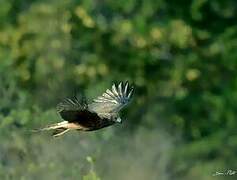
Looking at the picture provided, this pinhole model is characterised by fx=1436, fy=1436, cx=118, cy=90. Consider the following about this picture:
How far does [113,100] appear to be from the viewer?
7426 millimetres

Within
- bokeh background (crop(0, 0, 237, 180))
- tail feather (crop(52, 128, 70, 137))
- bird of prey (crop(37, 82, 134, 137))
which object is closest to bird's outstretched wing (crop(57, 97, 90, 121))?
bird of prey (crop(37, 82, 134, 137))

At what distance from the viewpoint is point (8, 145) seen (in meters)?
9.92

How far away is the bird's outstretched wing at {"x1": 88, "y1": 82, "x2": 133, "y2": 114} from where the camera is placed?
7156 mm

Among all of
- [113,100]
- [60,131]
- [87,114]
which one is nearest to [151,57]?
[113,100]

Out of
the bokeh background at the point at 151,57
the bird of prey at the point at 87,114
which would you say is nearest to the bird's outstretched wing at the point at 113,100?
the bird of prey at the point at 87,114

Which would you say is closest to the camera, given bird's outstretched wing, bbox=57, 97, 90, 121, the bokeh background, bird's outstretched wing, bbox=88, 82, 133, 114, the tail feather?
bird's outstretched wing, bbox=57, 97, 90, 121

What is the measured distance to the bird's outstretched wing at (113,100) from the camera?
716cm

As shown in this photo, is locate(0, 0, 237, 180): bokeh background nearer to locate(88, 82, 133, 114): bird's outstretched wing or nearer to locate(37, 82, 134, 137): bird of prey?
locate(88, 82, 133, 114): bird's outstretched wing

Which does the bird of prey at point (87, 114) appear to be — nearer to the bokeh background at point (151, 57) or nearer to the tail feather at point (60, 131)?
the tail feather at point (60, 131)

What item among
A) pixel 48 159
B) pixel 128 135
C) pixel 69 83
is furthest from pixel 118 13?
pixel 48 159

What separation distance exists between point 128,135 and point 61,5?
497 centimetres

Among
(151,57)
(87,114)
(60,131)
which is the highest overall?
(87,114)

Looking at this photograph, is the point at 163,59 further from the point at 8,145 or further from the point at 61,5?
the point at 8,145

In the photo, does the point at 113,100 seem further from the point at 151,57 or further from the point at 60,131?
the point at 151,57
